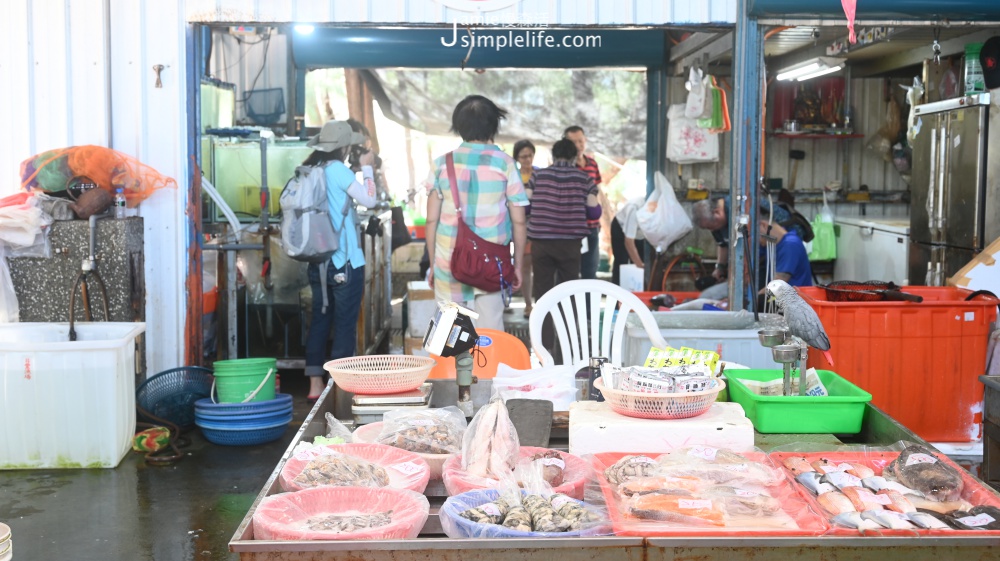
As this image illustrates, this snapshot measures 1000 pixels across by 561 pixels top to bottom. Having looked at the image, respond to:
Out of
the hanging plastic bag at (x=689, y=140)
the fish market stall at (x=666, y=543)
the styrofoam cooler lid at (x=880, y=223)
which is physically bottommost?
the fish market stall at (x=666, y=543)

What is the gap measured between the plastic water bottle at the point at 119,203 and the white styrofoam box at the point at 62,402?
0.85m

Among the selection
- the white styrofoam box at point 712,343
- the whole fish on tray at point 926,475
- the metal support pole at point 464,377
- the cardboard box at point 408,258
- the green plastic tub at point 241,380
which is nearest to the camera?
the whole fish on tray at point 926,475

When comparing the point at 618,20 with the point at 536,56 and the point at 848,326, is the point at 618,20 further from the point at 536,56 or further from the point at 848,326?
the point at 536,56

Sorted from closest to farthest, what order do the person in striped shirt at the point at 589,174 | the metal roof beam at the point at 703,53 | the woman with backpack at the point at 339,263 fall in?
the woman with backpack at the point at 339,263 < the metal roof beam at the point at 703,53 < the person in striped shirt at the point at 589,174

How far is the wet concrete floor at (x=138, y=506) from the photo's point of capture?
4.43m

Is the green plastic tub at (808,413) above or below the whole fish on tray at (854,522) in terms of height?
above

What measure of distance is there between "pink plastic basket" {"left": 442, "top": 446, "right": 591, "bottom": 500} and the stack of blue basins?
3.31 metres

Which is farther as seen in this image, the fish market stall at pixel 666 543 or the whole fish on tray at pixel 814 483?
the whole fish on tray at pixel 814 483

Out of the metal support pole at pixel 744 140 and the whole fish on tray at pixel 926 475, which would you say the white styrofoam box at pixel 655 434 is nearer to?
the whole fish on tray at pixel 926 475

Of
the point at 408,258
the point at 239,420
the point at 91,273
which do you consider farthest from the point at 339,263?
the point at 408,258

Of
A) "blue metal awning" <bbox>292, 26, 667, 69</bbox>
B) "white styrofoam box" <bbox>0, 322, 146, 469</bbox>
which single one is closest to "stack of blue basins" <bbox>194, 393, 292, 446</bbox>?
"white styrofoam box" <bbox>0, 322, 146, 469</bbox>

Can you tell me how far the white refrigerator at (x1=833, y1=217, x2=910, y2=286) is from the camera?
31.8 feet

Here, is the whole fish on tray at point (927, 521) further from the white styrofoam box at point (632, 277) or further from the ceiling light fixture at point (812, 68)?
the ceiling light fixture at point (812, 68)

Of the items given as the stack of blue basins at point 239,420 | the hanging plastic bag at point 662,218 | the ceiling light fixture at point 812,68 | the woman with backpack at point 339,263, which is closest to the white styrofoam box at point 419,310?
the woman with backpack at point 339,263
